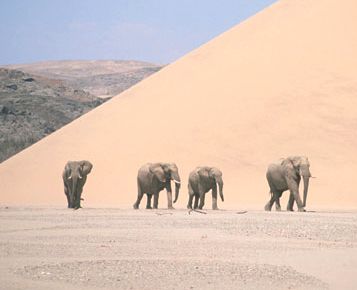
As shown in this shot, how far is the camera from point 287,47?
157 feet

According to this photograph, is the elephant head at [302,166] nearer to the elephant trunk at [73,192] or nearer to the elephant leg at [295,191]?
the elephant leg at [295,191]

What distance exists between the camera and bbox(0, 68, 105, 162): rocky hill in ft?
209

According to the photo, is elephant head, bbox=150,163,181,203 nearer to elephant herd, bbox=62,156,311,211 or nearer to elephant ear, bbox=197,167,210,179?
elephant herd, bbox=62,156,311,211

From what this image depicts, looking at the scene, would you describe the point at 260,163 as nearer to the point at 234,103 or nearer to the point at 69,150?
the point at 234,103

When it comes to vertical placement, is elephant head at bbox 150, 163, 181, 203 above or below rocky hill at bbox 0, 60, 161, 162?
below

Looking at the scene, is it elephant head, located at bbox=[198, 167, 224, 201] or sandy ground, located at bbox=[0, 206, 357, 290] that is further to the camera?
elephant head, located at bbox=[198, 167, 224, 201]

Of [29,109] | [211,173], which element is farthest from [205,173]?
[29,109]

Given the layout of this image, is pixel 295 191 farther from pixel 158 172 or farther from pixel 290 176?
pixel 158 172

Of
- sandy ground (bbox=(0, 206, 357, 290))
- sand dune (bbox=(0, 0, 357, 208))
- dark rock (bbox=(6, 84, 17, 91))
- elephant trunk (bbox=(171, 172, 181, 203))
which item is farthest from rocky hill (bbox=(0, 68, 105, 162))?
sandy ground (bbox=(0, 206, 357, 290))

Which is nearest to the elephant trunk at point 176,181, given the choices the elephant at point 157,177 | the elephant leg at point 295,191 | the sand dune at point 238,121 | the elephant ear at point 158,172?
the elephant at point 157,177

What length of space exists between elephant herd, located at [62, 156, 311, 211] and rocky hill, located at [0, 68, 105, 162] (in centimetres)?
3294

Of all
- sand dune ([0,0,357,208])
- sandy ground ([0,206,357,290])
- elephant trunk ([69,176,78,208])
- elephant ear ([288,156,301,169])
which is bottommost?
sandy ground ([0,206,357,290])

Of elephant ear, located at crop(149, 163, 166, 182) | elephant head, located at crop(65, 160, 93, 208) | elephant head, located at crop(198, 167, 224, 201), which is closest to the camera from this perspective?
elephant head, located at crop(198, 167, 224, 201)

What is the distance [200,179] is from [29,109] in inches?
1775
